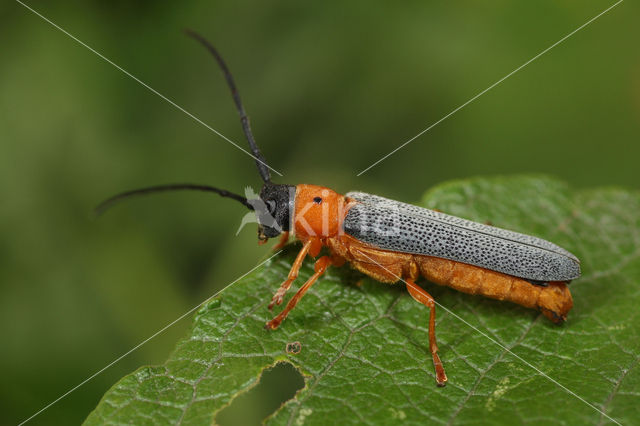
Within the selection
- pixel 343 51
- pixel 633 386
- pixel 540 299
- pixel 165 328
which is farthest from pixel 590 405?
pixel 343 51

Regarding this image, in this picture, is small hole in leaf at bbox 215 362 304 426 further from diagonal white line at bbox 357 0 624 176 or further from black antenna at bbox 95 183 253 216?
diagonal white line at bbox 357 0 624 176

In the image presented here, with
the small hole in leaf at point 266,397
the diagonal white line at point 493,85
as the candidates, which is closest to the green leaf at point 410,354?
the small hole in leaf at point 266,397

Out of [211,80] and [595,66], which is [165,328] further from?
[595,66]

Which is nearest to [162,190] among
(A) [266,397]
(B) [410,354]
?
(A) [266,397]

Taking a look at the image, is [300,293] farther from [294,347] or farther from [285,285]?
[294,347]

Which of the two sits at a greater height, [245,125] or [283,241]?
[245,125]
